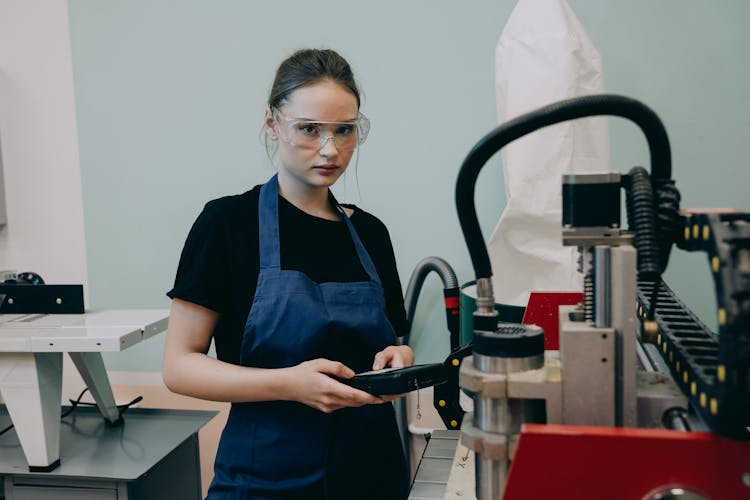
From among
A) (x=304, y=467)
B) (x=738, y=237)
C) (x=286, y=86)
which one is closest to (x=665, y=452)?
(x=738, y=237)

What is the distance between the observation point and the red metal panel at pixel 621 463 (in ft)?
1.62

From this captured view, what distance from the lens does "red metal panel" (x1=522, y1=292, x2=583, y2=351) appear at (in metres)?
1.04

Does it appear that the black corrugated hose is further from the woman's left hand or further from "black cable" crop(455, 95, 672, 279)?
the woman's left hand

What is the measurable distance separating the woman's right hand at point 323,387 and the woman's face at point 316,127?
358mm

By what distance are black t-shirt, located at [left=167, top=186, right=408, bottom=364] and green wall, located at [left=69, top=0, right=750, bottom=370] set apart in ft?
2.85

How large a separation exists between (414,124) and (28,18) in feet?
4.97

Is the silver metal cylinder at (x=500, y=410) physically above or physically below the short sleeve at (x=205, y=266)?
below

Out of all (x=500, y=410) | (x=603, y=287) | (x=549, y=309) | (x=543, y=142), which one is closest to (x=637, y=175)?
(x=603, y=287)

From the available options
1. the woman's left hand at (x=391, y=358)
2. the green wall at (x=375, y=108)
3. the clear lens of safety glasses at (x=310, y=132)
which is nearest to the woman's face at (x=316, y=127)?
the clear lens of safety glasses at (x=310, y=132)

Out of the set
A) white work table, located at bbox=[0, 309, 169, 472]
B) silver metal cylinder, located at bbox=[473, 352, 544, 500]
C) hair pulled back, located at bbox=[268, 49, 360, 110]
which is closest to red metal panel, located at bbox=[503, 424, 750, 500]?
silver metal cylinder, located at bbox=[473, 352, 544, 500]

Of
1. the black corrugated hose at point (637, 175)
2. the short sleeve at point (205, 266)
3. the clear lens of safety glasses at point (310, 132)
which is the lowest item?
the short sleeve at point (205, 266)

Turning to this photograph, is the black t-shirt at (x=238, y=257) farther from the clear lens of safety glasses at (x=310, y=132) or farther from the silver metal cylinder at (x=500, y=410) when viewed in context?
the silver metal cylinder at (x=500, y=410)

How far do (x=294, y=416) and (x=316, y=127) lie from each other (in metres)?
0.55

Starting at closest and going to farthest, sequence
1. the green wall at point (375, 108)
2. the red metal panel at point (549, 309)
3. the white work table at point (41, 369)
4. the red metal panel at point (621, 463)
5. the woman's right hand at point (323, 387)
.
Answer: the red metal panel at point (621, 463) < the woman's right hand at point (323, 387) < the red metal panel at point (549, 309) < the white work table at point (41, 369) < the green wall at point (375, 108)
